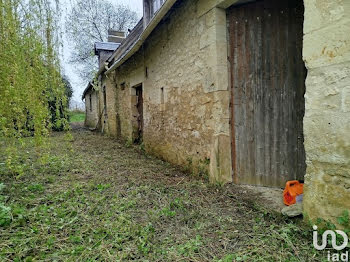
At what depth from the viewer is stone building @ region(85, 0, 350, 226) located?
1.81 meters

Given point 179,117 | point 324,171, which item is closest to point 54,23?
point 179,117

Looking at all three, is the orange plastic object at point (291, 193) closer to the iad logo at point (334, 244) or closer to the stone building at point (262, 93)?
the stone building at point (262, 93)

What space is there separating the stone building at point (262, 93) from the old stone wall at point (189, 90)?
16 mm

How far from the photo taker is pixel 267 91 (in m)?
2.96

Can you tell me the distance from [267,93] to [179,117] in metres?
1.74

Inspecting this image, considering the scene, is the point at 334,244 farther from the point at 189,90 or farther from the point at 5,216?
the point at 5,216

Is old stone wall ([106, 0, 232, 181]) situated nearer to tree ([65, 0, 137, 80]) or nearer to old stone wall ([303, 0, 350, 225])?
old stone wall ([303, 0, 350, 225])

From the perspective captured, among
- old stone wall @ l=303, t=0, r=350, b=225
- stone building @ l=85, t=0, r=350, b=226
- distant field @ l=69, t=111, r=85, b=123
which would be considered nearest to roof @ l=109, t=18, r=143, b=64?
stone building @ l=85, t=0, r=350, b=226

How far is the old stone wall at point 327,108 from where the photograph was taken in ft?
5.71

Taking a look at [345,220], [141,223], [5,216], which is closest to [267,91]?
[345,220]

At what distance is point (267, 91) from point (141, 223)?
88.2 inches

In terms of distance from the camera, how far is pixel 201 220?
2322 mm

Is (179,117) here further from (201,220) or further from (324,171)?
(324,171)

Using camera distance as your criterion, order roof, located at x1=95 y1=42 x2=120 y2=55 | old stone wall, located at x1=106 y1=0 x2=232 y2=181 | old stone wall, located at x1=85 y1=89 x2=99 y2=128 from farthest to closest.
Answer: old stone wall, located at x1=85 y1=89 x2=99 y2=128 < roof, located at x1=95 y1=42 x2=120 y2=55 < old stone wall, located at x1=106 y1=0 x2=232 y2=181
